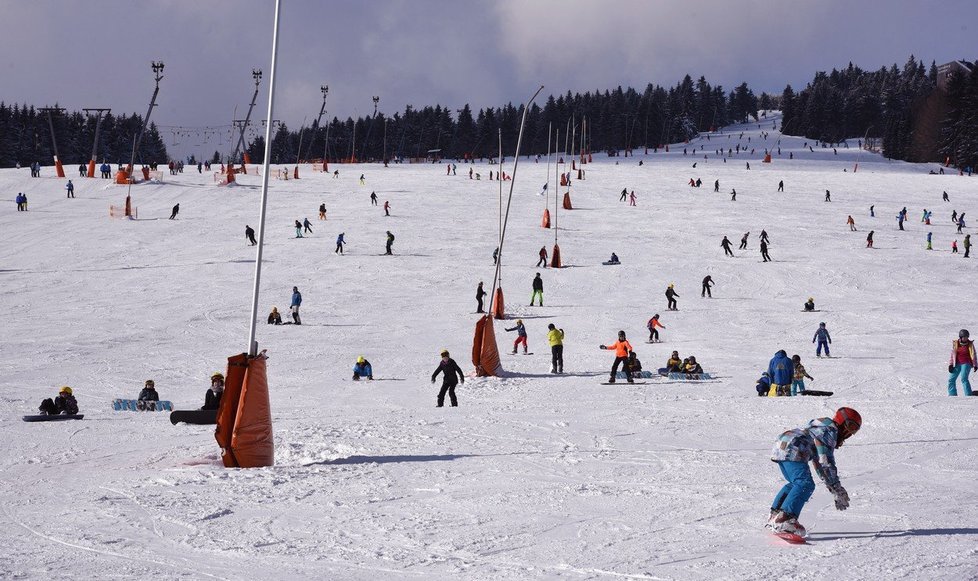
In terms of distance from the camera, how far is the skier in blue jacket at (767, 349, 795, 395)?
51.1 feet

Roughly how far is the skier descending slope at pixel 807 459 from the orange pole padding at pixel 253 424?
545 centimetres

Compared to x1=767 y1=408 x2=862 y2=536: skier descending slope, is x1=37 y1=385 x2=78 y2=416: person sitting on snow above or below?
below

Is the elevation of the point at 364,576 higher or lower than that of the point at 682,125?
lower

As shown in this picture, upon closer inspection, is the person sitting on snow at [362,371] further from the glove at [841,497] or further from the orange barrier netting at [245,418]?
the glove at [841,497]

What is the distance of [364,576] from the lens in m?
6.29

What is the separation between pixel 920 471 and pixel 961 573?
3.51 m

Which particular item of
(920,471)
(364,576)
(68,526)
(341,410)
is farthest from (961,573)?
(341,410)

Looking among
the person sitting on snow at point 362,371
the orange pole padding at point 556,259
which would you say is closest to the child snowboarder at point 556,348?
the person sitting on snow at point 362,371

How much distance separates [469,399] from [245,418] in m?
6.76

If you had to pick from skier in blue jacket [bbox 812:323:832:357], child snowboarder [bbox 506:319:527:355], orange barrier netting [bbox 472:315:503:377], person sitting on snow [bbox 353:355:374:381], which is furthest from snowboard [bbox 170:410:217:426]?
skier in blue jacket [bbox 812:323:832:357]

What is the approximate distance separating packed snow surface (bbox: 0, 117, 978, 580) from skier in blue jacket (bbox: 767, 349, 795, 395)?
748mm

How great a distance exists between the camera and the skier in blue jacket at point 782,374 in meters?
15.6

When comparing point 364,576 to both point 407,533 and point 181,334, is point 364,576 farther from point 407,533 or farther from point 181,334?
point 181,334

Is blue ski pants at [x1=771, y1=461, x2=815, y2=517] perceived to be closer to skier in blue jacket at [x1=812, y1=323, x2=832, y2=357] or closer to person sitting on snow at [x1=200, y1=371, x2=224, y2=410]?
person sitting on snow at [x1=200, y1=371, x2=224, y2=410]
